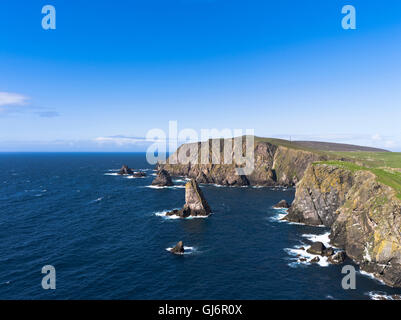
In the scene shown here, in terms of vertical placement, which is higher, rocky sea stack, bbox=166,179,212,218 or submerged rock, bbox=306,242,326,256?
rocky sea stack, bbox=166,179,212,218

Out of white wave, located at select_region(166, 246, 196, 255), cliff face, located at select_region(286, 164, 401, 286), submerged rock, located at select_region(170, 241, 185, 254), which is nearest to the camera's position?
cliff face, located at select_region(286, 164, 401, 286)

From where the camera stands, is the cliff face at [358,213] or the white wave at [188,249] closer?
the cliff face at [358,213]

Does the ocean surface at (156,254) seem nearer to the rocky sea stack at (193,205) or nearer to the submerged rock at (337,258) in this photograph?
the submerged rock at (337,258)

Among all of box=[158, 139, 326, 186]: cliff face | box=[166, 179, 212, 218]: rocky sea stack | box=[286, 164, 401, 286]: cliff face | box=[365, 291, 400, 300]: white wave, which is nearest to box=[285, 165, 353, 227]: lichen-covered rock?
box=[286, 164, 401, 286]: cliff face

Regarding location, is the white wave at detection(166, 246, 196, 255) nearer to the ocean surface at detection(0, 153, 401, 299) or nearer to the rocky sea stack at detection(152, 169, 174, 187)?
the ocean surface at detection(0, 153, 401, 299)

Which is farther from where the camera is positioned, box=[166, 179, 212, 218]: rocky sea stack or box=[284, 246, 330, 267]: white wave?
box=[166, 179, 212, 218]: rocky sea stack

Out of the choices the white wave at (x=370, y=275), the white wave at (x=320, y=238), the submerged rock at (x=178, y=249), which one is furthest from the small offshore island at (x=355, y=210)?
the submerged rock at (x=178, y=249)

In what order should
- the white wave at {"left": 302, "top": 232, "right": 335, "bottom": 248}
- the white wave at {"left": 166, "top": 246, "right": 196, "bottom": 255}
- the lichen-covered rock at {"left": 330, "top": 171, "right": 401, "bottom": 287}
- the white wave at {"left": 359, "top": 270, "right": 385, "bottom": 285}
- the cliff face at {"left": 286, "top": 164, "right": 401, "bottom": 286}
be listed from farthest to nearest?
the white wave at {"left": 302, "top": 232, "right": 335, "bottom": 248} → the white wave at {"left": 166, "top": 246, "right": 196, "bottom": 255} → the cliff face at {"left": 286, "top": 164, "right": 401, "bottom": 286} → the lichen-covered rock at {"left": 330, "top": 171, "right": 401, "bottom": 287} → the white wave at {"left": 359, "top": 270, "right": 385, "bottom": 285}
